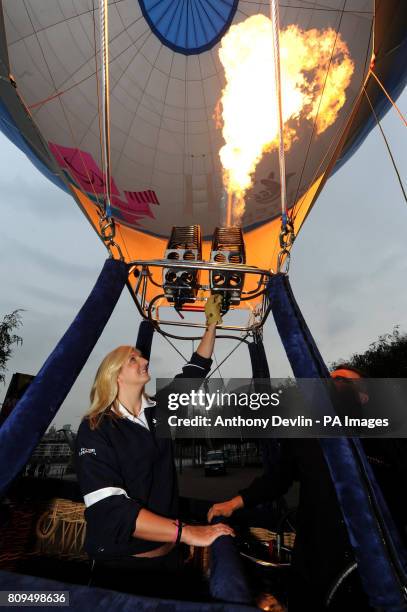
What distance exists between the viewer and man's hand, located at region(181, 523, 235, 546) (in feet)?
4.07

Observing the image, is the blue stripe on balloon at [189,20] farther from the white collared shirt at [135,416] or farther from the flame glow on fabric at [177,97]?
the white collared shirt at [135,416]

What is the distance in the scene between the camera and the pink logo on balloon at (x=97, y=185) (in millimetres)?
6301

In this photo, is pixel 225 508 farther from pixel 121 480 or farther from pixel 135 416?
pixel 121 480

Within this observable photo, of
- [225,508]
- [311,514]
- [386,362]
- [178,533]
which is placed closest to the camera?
[178,533]

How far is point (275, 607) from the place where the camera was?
1481 millimetres

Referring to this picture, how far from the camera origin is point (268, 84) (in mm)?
6059

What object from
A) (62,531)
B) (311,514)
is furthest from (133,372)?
(62,531)

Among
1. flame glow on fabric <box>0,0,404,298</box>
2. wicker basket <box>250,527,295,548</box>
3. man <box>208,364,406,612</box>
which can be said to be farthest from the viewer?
flame glow on fabric <box>0,0,404,298</box>

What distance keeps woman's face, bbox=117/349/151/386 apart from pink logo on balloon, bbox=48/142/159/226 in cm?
443

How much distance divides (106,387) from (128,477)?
1.34 feet

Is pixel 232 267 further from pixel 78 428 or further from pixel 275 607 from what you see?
pixel 275 607

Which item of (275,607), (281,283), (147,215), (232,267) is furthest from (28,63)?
(275,607)

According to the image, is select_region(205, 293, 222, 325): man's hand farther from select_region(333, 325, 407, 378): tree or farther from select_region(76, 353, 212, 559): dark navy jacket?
select_region(333, 325, 407, 378): tree

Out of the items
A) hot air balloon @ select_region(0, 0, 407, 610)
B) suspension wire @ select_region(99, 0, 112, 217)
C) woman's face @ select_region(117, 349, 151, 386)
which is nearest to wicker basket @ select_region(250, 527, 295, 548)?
woman's face @ select_region(117, 349, 151, 386)
